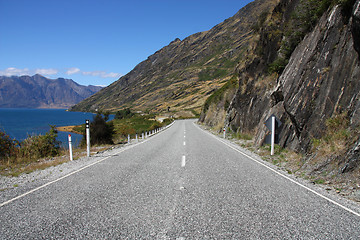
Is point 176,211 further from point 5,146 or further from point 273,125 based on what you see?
point 5,146

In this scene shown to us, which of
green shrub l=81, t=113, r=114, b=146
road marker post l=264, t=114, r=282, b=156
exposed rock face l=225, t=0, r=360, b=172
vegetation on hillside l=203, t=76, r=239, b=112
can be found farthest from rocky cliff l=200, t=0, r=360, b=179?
vegetation on hillside l=203, t=76, r=239, b=112

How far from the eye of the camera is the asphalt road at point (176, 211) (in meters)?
3.34

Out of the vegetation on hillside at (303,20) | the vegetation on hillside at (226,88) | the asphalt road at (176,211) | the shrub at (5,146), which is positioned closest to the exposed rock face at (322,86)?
the vegetation on hillside at (303,20)

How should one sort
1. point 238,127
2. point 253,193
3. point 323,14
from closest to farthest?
point 253,193 → point 323,14 → point 238,127

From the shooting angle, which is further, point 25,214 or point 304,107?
point 304,107

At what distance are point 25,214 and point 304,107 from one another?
9.98m

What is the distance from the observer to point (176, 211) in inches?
160

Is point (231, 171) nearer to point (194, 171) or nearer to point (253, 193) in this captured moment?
point (194, 171)

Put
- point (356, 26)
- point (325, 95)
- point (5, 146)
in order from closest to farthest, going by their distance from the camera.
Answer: point (356, 26), point (325, 95), point (5, 146)

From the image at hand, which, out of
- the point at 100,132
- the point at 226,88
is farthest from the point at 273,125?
the point at 226,88

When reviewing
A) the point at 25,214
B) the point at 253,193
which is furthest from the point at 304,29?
the point at 25,214

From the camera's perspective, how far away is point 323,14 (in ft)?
36.8

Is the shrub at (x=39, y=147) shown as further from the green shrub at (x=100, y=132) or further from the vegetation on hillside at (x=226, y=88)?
the vegetation on hillside at (x=226, y=88)

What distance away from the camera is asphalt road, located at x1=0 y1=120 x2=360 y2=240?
334cm
